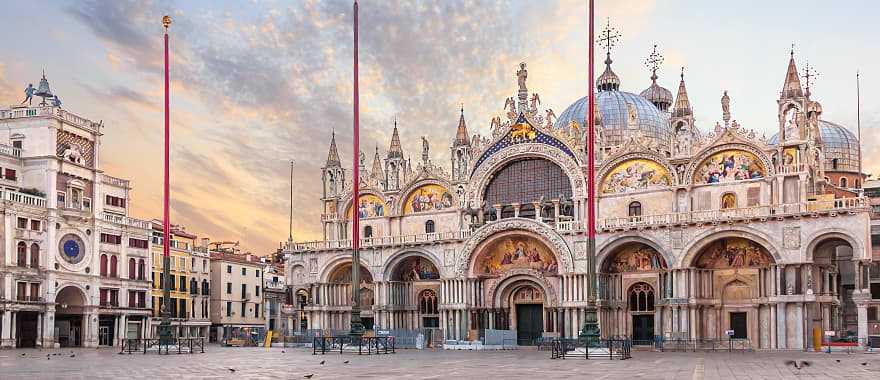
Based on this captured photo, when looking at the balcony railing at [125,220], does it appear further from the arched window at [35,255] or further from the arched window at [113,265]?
the arched window at [35,255]

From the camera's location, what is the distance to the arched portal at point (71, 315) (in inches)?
2832

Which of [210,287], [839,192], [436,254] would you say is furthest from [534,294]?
[210,287]

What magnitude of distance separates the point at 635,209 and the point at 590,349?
2168 cm

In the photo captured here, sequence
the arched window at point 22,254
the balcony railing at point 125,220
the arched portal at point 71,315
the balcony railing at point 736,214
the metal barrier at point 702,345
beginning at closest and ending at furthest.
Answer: the balcony railing at point 736,214
the metal barrier at point 702,345
the arched window at point 22,254
the arched portal at point 71,315
the balcony railing at point 125,220

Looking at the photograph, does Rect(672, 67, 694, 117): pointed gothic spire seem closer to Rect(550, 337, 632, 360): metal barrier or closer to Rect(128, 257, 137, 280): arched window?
Rect(550, 337, 632, 360): metal barrier

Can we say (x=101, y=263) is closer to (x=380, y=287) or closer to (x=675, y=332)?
(x=380, y=287)

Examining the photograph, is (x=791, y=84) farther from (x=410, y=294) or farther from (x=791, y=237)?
(x=410, y=294)

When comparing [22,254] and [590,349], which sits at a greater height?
[22,254]

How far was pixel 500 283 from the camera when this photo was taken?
66062 mm

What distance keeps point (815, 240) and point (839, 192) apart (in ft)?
71.4

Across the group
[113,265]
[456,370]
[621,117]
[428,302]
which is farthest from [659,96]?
[456,370]

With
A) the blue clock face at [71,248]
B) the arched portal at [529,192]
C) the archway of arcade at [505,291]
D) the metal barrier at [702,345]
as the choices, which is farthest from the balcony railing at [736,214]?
the blue clock face at [71,248]

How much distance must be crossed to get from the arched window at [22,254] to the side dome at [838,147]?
59.1m

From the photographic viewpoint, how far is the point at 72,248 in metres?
70.8
